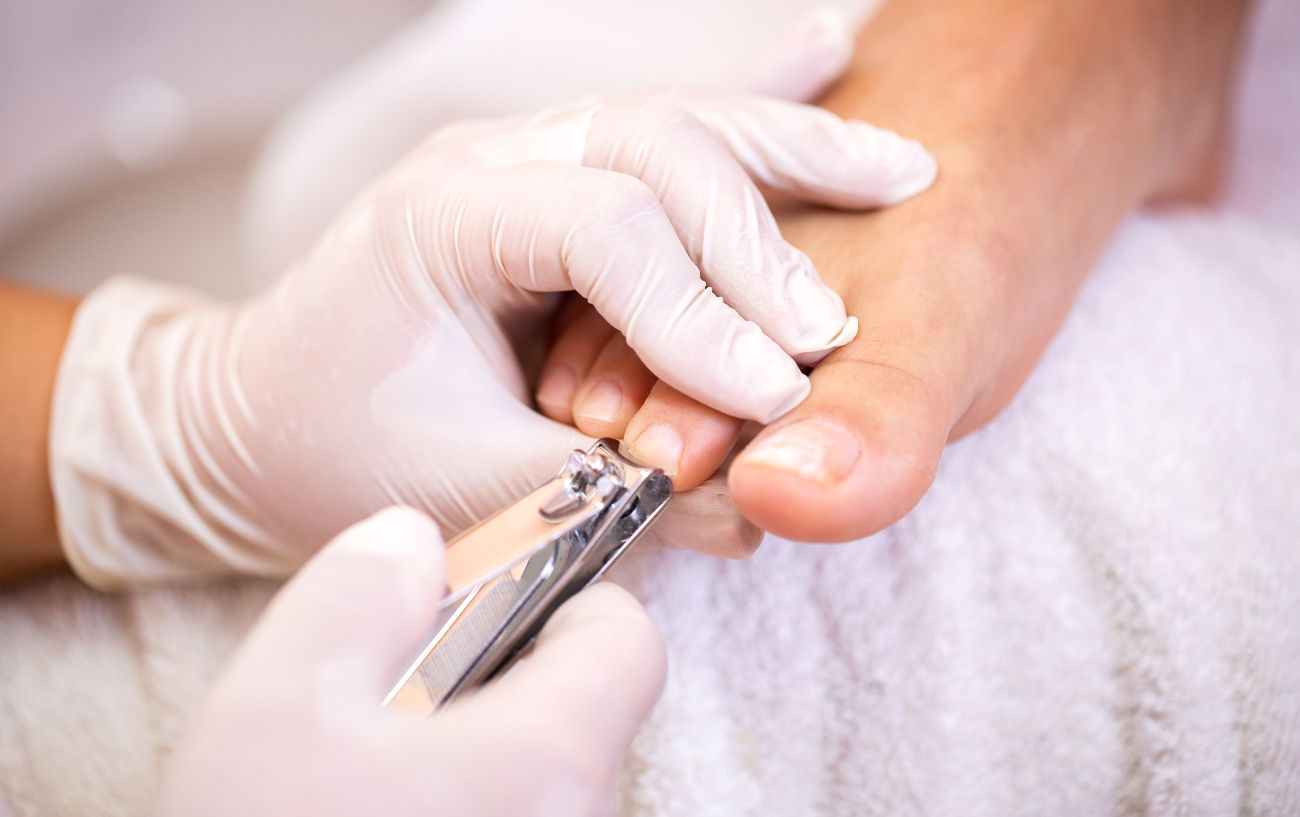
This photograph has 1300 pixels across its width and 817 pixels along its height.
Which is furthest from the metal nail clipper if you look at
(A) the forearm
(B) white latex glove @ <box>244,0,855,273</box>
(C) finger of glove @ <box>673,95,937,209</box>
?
(B) white latex glove @ <box>244,0,855,273</box>

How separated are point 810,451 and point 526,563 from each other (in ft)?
0.55

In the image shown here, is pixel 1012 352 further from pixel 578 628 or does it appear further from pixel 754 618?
pixel 578 628

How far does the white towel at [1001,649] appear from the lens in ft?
1.96

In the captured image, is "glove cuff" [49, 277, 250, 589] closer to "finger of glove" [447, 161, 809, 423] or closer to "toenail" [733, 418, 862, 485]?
"finger of glove" [447, 161, 809, 423]

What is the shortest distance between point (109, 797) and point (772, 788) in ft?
1.47

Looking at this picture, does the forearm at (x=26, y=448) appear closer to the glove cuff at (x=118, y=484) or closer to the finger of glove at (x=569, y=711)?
the glove cuff at (x=118, y=484)

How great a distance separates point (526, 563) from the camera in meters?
0.51

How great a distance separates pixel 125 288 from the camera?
0.80 metres

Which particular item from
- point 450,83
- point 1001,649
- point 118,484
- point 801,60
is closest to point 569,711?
point 1001,649

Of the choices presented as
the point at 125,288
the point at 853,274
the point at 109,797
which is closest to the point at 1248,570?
the point at 853,274

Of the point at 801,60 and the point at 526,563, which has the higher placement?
the point at 801,60

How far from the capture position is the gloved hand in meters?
0.54

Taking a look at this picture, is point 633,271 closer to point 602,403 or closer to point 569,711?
point 602,403

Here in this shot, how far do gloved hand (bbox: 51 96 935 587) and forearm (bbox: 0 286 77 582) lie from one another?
2cm
